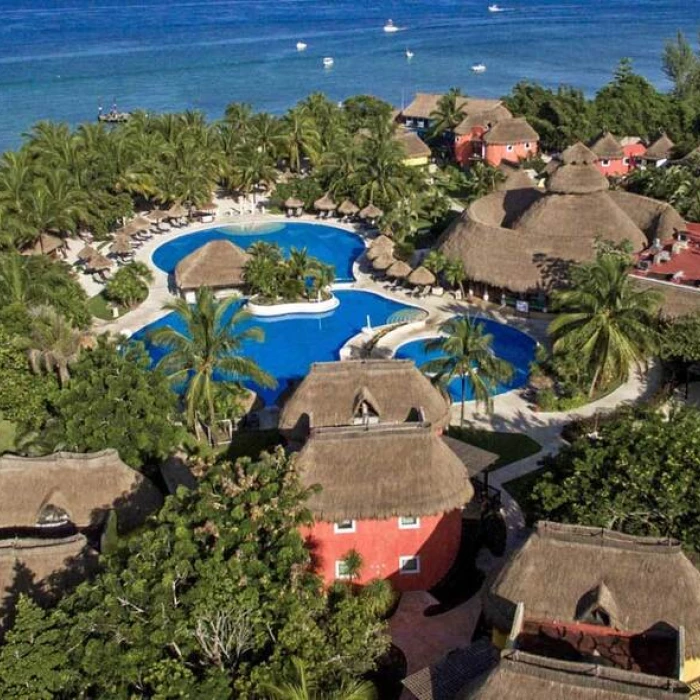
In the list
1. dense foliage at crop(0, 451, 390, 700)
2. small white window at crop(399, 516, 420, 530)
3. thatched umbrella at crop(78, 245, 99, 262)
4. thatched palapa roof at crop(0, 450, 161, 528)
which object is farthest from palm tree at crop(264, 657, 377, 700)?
thatched umbrella at crop(78, 245, 99, 262)

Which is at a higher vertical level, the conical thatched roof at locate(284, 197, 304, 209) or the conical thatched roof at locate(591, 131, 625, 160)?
the conical thatched roof at locate(591, 131, 625, 160)

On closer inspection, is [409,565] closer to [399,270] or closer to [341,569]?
[341,569]

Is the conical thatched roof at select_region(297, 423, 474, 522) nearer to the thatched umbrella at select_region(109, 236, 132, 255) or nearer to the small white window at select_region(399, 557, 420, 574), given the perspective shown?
the small white window at select_region(399, 557, 420, 574)

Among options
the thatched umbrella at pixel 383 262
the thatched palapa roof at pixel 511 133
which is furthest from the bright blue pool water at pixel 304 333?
the thatched palapa roof at pixel 511 133

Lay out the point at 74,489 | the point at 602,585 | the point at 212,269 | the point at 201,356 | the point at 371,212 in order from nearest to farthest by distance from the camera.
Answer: the point at 602,585
the point at 74,489
the point at 201,356
the point at 212,269
the point at 371,212

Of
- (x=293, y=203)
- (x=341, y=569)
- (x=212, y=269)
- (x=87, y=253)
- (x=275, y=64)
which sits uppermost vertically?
(x=341, y=569)

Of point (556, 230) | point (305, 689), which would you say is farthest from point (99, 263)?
point (305, 689)

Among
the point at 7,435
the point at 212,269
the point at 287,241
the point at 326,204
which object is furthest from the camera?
the point at 326,204
